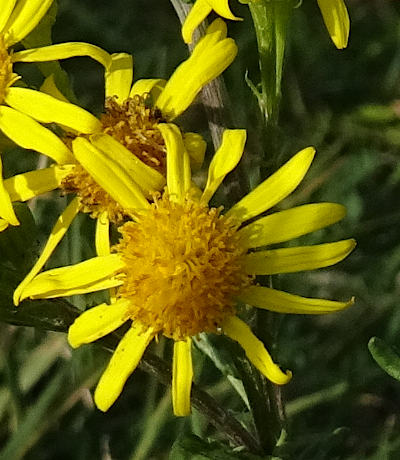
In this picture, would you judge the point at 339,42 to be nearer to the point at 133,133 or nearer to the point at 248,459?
the point at 133,133

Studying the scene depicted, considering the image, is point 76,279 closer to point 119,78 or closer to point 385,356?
point 119,78

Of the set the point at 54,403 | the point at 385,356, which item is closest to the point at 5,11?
the point at 385,356

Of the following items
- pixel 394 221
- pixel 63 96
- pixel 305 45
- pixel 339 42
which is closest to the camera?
pixel 339 42

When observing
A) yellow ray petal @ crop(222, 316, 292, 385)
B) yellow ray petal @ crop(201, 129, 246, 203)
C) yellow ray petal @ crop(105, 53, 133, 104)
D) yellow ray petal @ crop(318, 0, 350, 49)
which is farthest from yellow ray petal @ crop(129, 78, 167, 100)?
yellow ray petal @ crop(222, 316, 292, 385)

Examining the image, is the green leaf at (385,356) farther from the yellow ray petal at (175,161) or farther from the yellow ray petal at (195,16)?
the yellow ray petal at (195,16)

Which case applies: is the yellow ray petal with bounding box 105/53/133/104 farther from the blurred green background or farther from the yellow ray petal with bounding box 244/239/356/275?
the blurred green background

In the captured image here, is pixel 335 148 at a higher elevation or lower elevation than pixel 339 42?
lower

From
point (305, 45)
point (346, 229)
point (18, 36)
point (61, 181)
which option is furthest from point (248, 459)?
point (305, 45)
